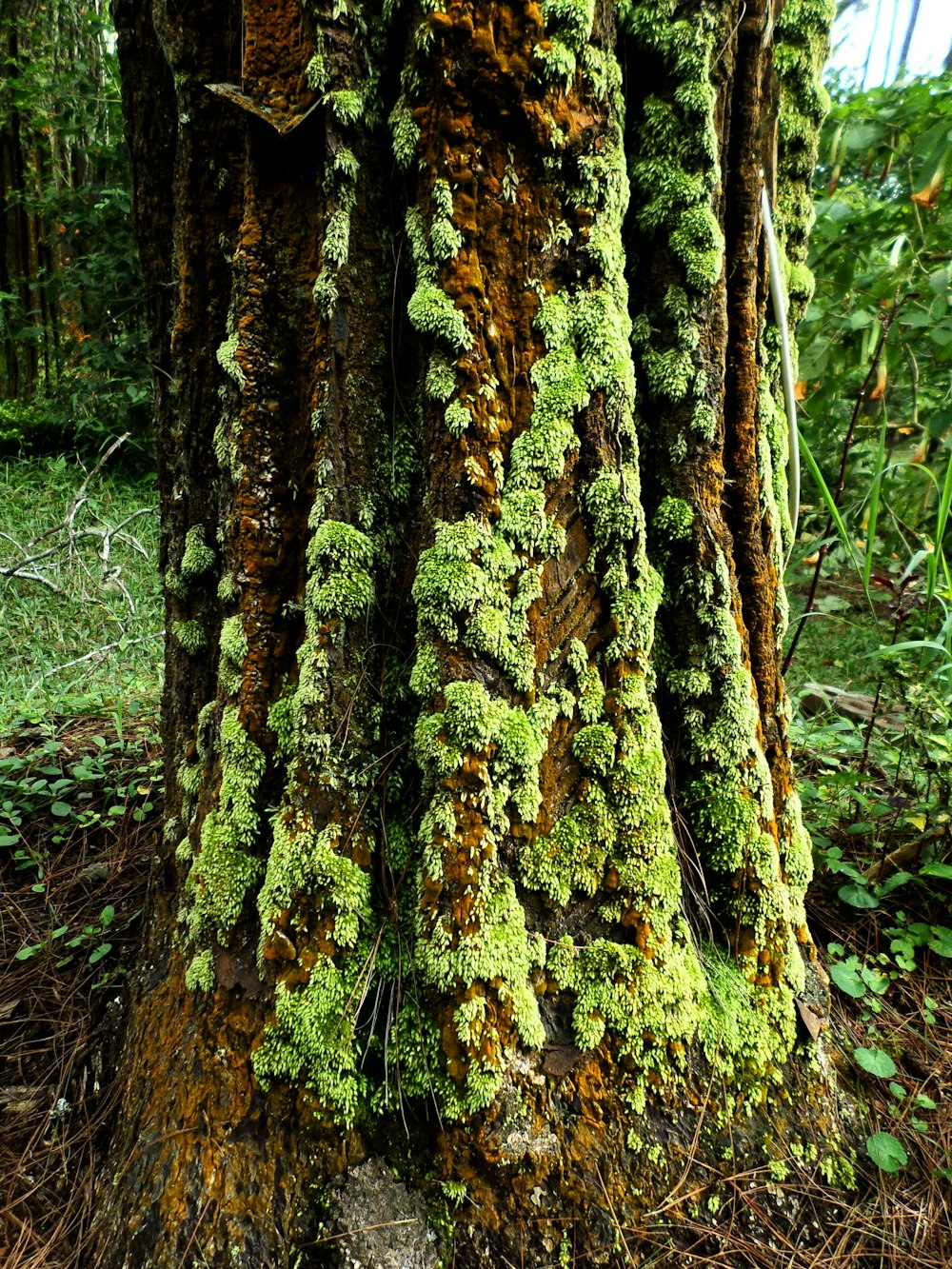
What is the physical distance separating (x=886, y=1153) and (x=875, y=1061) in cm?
16

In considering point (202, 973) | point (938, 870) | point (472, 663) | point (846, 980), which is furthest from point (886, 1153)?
point (202, 973)

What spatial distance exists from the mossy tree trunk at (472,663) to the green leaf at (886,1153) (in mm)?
75

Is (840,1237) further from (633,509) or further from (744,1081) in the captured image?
(633,509)

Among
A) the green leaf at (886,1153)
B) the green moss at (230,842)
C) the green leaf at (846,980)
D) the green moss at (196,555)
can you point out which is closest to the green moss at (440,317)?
the green moss at (196,555)

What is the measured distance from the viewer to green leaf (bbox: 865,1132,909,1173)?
139cm

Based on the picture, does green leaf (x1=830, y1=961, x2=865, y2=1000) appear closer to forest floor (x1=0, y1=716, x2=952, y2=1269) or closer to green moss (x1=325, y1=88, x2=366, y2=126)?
forest floor (x1=0, y1=716, x2=952, y2=1269)

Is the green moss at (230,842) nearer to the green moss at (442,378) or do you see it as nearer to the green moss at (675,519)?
the green moss at (442,378)

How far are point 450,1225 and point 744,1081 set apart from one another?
624 mm

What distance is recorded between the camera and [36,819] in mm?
2529

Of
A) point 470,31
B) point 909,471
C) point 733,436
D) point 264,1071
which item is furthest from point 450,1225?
point 909,471

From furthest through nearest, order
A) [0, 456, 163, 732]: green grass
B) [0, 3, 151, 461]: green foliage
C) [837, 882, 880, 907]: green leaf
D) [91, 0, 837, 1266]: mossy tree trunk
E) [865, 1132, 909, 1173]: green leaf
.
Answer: [0, 3, 151, 461]: green foliage → [0, 456, 163, 732]: green grass → [837, 882, 880, 907]: green leaf → [865, 1132, 909, 1173]: green leaf → [91, 0, 837, 1266]: mossy tree trunk

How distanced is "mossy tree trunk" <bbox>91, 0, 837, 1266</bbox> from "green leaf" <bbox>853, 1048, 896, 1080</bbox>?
125 millimetres

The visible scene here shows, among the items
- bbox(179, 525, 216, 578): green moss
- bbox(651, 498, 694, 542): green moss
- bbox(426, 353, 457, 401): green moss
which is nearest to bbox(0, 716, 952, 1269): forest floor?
bbox(179, 525, 216, 578): green moss

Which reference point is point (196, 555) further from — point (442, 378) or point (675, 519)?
point (675, 519)
